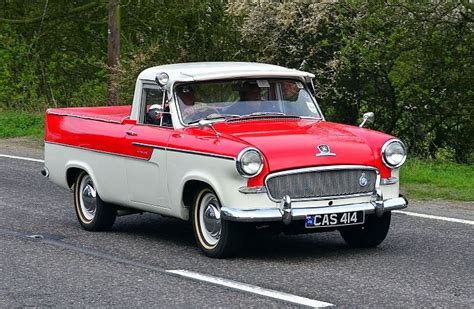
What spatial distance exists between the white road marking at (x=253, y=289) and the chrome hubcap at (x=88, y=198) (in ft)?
7.80

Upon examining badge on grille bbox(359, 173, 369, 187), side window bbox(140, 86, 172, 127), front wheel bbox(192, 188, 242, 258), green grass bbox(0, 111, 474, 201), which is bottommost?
green grass bbox(0, 111, 474, 201)

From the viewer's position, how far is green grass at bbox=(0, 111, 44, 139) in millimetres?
21188

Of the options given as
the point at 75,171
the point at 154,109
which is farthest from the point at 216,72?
the point at 75,171

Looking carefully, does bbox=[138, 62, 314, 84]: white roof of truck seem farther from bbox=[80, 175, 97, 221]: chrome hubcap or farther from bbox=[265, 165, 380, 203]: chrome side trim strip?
bbox=[265, 165, 380, 203]: chrome side trim strip

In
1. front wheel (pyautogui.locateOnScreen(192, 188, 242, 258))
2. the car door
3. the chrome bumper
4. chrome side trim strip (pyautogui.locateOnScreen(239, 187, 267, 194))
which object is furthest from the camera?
the car door

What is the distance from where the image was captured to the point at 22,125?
22.3 metres

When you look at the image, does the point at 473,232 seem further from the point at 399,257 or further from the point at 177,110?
the point at 177,110

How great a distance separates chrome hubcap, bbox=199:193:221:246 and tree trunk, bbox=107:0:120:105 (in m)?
13.2

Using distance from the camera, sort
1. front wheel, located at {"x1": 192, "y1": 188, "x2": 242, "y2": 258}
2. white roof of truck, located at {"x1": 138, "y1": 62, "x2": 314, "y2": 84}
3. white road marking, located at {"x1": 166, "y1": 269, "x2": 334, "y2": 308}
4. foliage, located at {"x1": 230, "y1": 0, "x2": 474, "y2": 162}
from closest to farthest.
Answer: white road marking, located at {"x1": 166, "y1": 269, "x2": 334, "y2": 308}
front wheel, located at {"x1": 192, "y1": 188, "x2": 242, "y2": 258}
white roof of truck, located at {"x1": 138, "y1": 62, "x2": 314, "y2": 84}
foliage, located at {"x1": 230, "y1": 0, "x2": 474, "y2": 162}

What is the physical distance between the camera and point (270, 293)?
799 cm

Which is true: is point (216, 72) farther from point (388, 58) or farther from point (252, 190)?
point (388, 58)

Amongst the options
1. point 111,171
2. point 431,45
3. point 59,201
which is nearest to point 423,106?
point 431,45

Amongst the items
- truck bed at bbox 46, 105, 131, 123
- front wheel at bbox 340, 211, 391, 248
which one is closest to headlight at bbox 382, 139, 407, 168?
front wheel at bbox 340, 211, 391, 248

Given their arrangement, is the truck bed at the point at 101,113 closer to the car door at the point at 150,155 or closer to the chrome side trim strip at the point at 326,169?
the car door at the point at 150,155
